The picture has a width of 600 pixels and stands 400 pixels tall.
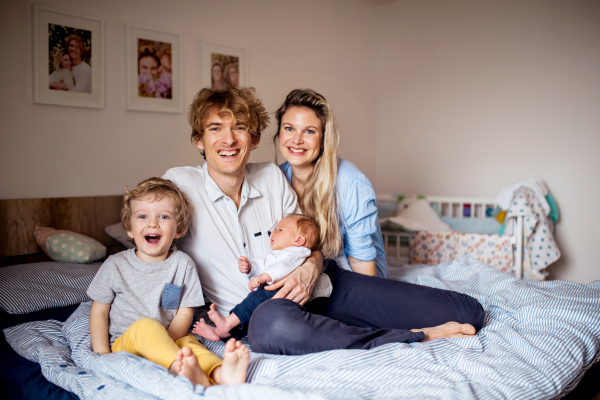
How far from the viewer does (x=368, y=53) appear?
4.43 m

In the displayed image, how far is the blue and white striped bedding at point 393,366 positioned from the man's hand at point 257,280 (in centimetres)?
21

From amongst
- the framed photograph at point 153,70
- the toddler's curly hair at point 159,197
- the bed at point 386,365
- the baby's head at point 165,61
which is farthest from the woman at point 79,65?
the toddler's curly hair at point 159,197

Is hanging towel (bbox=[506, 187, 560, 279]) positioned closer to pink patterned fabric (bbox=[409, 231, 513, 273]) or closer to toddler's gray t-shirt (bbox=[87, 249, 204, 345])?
pink patterned fabric (bbox=[409, 231, 513, 273])

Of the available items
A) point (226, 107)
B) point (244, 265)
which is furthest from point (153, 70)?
point (244, 265)

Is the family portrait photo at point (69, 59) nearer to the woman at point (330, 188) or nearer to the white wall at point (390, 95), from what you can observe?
the white wall at point (390, 95)

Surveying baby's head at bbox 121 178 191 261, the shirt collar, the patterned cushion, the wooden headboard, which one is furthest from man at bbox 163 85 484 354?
the wooden headboard

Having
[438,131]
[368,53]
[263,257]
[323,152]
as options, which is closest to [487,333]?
[263,257]

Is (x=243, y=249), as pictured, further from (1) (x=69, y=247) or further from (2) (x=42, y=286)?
(1) (x=69, y=247)

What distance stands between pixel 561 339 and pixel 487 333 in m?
0.22

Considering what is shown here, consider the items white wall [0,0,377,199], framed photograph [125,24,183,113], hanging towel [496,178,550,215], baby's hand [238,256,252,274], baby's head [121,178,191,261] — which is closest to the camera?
baby's head [121,178,191,261]

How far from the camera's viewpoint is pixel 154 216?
1.42m

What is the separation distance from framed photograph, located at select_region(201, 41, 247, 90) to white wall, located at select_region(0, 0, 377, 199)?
0.20 ft

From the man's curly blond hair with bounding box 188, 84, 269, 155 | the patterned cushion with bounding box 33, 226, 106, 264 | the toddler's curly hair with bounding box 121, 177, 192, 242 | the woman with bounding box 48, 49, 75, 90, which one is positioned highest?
the woman with bounding box 48, 49, 75, 90

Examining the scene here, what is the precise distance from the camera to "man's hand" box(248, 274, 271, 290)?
4.86 feet
